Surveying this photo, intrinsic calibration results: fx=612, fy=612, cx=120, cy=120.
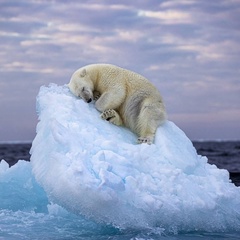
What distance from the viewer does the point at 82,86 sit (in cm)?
1114

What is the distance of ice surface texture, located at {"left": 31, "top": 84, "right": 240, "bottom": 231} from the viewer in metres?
8.83

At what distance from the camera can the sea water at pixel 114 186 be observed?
8.88 m

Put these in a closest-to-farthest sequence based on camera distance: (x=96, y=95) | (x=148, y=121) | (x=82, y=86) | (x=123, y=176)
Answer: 1. (x=123, y=176)
2. (x=148, y=121)
3. (x=82, y=86)
4. (x=96, y=95)

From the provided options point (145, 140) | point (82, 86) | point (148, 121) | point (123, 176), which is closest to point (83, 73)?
point (82, 86)

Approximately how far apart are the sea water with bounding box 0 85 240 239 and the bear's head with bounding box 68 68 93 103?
0.16 m

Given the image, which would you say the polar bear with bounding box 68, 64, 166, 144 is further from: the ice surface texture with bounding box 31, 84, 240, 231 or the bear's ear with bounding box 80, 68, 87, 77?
the ice surface texture with bounding box 31, 84, 240, 231

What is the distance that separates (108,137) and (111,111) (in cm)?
79

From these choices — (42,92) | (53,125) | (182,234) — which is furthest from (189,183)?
(42,92)

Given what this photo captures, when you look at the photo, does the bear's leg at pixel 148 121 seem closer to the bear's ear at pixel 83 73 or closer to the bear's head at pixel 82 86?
the bear's head at pixel 82 86

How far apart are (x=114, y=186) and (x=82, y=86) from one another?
2.82 m

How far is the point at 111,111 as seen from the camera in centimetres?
1087

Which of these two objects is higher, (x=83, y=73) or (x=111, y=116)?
(x=83, y=73)

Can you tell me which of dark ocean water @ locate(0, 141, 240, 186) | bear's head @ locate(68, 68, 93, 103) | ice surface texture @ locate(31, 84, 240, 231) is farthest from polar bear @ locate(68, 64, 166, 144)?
dark ocean water @ locate(0, 141, 240, 186)

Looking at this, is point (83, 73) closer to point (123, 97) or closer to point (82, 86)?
point (82, 86)
